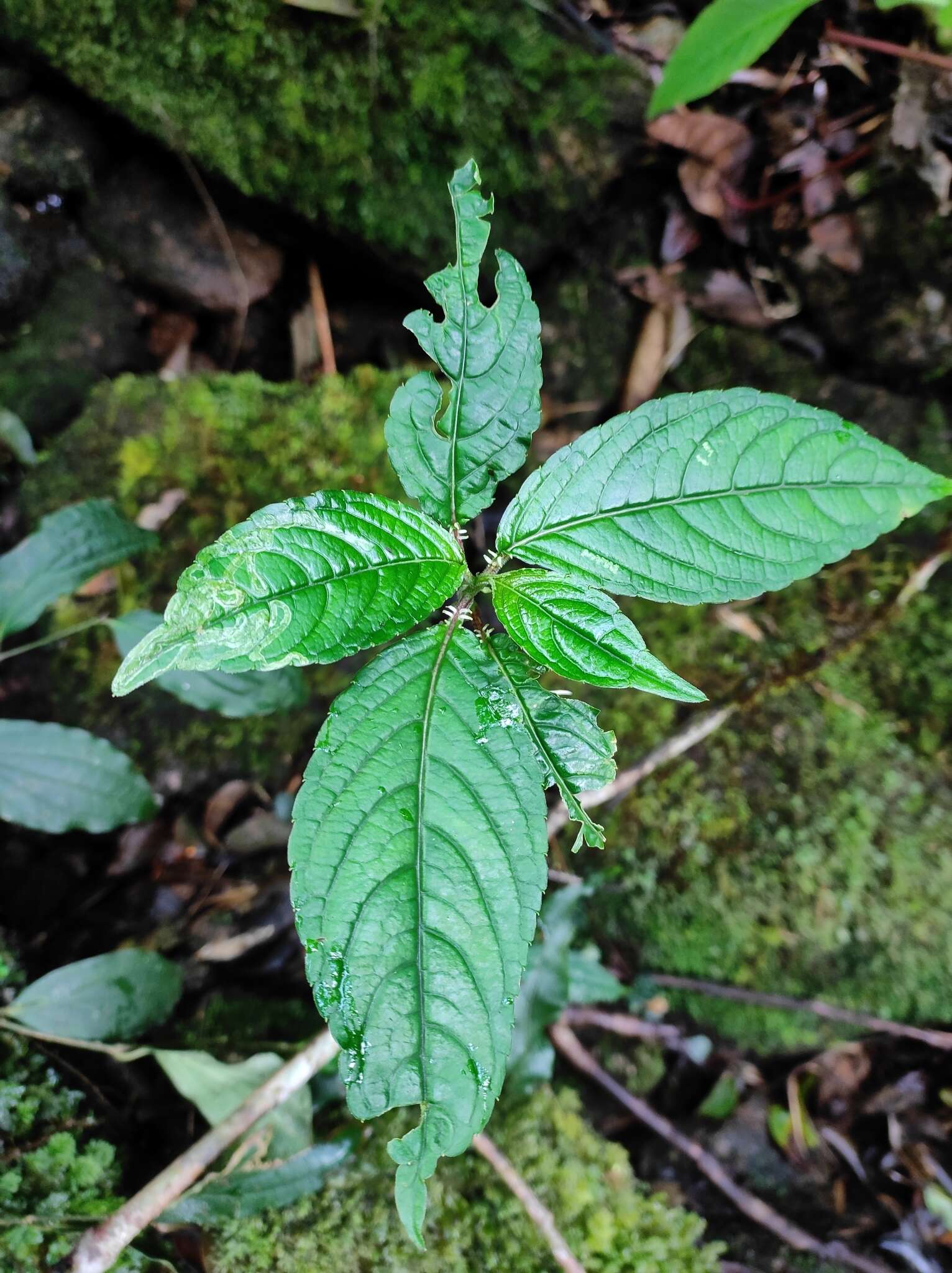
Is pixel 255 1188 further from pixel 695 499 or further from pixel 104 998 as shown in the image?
pixel 695 499

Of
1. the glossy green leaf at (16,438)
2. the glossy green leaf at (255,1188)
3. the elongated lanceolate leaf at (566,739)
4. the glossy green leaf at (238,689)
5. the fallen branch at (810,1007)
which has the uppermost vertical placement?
the elongated lanceolate leaf at (566,739)

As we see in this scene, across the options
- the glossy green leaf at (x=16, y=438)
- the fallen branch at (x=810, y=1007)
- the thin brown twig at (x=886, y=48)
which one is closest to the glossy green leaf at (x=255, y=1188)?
the fallen branch at (x=810, y=1007)

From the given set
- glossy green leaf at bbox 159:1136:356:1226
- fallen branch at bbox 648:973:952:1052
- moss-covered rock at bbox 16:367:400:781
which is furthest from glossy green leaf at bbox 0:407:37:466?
fallen branch at bbox 648:973:952:1052

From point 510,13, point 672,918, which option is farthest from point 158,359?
point 672,918

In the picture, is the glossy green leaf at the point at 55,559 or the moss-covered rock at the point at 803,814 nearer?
the glossy green leaf at the point at 55,559

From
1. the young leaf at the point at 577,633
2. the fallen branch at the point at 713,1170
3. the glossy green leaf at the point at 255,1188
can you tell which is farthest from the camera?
the fallen branch at the point at 713,1170

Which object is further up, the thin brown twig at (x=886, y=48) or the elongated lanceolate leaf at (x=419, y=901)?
the thin brown twig at (x=886, y=48)

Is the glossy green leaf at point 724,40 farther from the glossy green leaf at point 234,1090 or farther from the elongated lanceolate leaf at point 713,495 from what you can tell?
the glossy green leaf at point 234,1090
